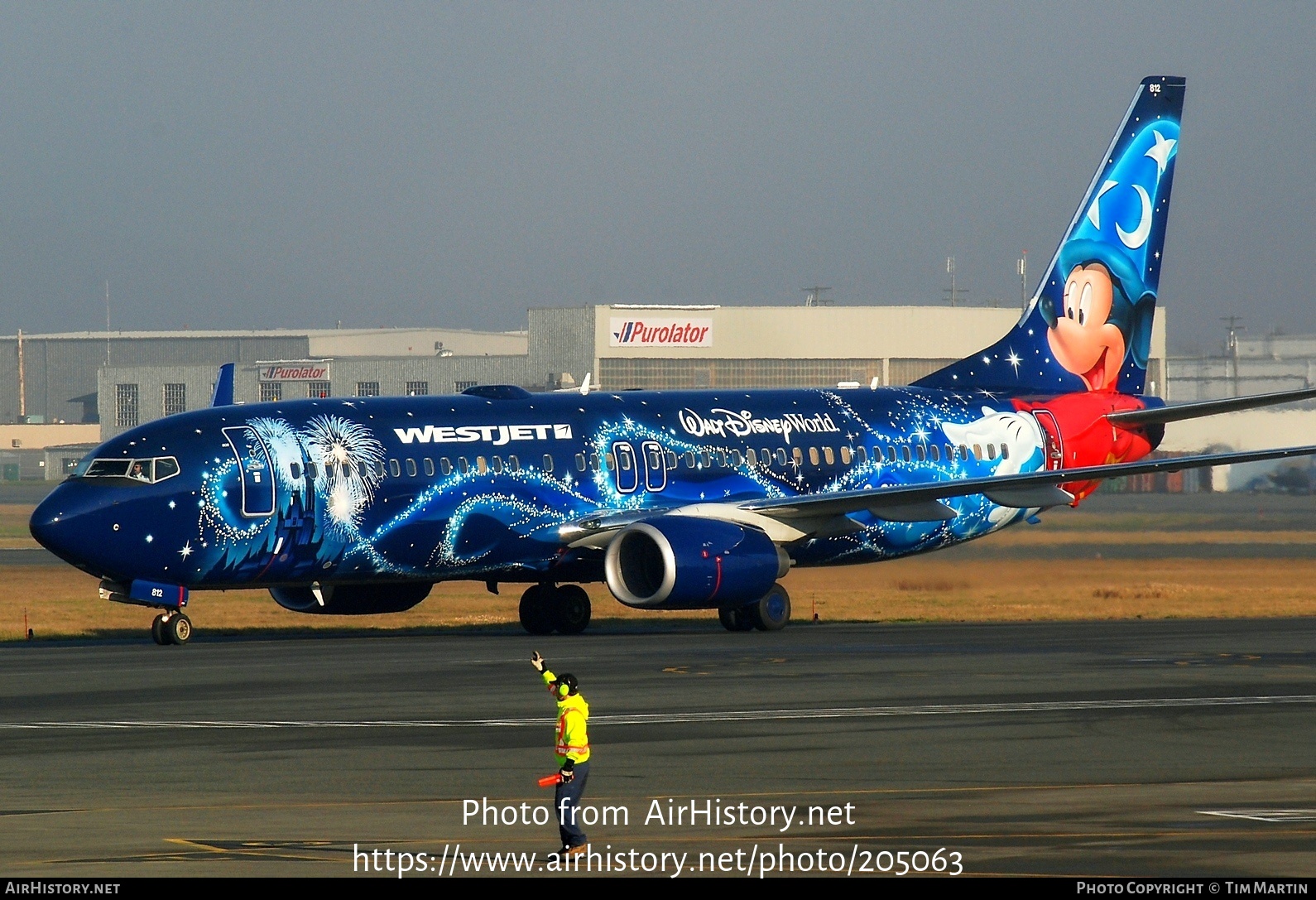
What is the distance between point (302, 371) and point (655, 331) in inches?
1001

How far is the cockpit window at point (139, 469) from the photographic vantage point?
33062mm

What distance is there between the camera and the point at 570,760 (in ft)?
46.7

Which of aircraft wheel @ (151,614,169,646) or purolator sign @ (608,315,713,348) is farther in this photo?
purolator sign @ (608,315,713,348)

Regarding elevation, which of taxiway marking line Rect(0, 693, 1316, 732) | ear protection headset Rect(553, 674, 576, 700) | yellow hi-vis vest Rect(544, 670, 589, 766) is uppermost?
ear protection headset Rect(553, 674, 576, 700)

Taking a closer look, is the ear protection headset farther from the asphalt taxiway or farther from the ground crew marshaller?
the asphalt taxiway

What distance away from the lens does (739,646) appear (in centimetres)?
3319

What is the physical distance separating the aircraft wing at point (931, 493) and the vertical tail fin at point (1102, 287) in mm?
6535

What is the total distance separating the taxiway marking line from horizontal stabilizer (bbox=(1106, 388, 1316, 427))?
1426 cm

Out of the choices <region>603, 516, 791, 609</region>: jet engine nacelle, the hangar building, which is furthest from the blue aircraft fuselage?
the hangar building

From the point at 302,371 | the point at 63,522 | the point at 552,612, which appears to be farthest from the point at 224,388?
the point at 302,371

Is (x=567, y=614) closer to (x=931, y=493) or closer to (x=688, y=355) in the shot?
(x=931, y=493)

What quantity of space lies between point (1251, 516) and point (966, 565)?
91.3 feet

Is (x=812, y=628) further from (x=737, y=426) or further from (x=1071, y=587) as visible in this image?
(x=1071, y=587)

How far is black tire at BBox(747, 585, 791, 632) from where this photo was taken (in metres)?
36.8
